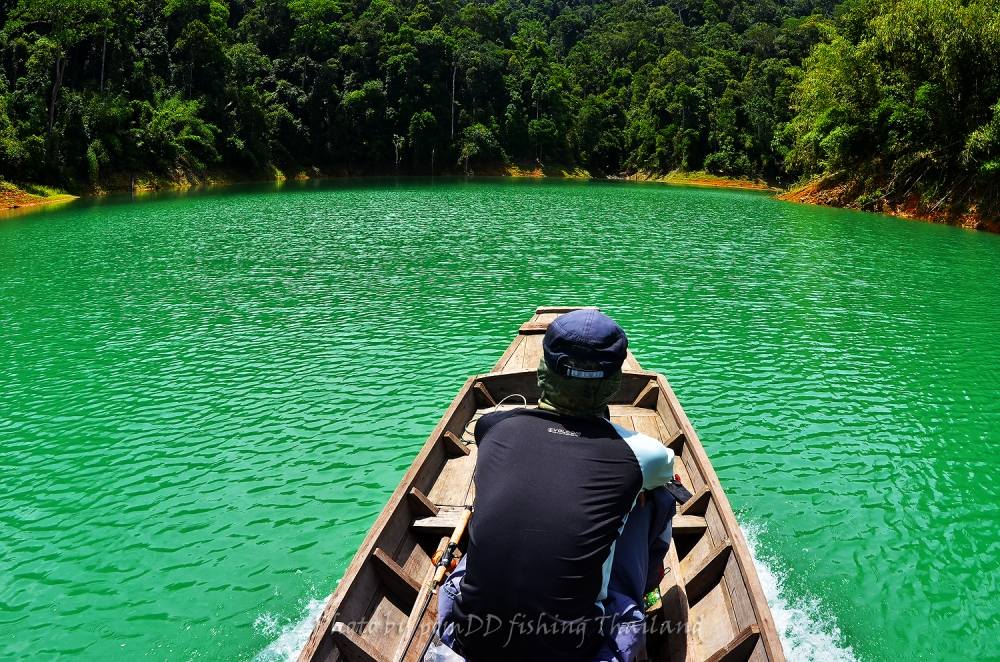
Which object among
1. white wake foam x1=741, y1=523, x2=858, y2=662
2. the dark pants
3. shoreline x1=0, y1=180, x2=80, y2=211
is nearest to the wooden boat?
the dark pants

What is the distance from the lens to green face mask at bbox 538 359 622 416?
10.5ft

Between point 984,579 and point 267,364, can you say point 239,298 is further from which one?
point 984,579

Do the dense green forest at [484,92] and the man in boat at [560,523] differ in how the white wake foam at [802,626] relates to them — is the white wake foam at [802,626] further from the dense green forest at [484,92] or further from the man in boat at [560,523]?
the dense green forest at [484,92]

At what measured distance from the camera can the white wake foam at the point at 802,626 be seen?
5367 millimetres

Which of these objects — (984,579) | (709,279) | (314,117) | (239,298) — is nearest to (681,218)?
(709,279)

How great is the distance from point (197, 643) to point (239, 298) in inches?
502

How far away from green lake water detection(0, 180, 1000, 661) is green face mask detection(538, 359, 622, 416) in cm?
360

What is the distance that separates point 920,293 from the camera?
18078mm

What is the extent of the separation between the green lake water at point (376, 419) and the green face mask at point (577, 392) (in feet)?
11.8

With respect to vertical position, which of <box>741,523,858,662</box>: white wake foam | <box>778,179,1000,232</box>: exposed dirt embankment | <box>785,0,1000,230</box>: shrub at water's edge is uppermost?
<box>785,0,1000,230</box>: shrub at water's edge

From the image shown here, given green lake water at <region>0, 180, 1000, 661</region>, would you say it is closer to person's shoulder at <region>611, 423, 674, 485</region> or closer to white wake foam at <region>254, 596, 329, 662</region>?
white wake foam at <region>254, 596, 329, 662</region>

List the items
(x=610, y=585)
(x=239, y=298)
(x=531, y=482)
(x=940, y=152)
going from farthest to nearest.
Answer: (x=940, y=152) → (x=239, y=298) → (x=610, y=585) → (x=531, y=482)

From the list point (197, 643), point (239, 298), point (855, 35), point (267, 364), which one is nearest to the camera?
point (197, 643)

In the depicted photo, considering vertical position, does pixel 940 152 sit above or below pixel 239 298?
above
